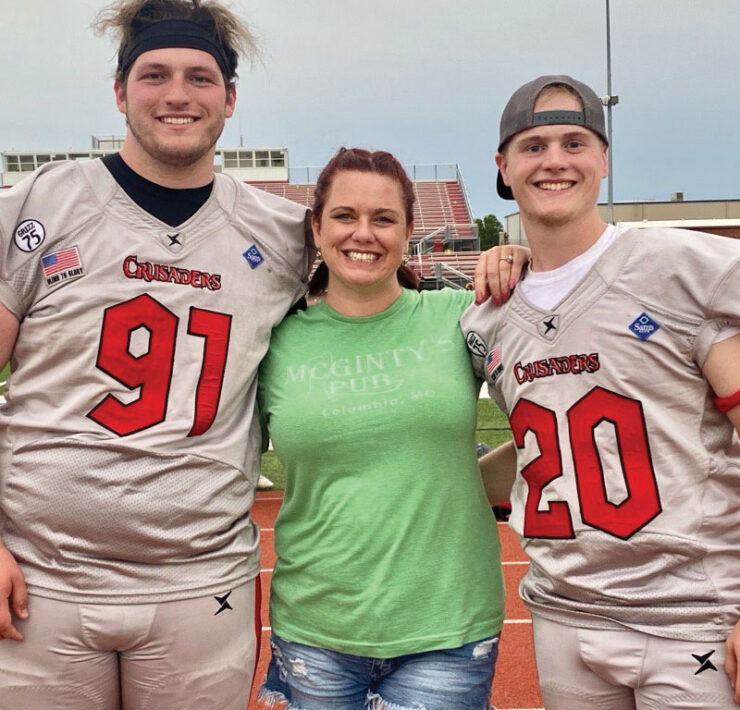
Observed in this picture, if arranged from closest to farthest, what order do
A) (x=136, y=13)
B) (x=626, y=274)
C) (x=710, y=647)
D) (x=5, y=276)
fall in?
(x=710, y=647) → (x=626, y=274) → (x=5, y=276) → (x=136, y=13)

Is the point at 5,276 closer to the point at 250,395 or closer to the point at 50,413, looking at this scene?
the point at 50,413

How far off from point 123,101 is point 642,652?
1.82 metres

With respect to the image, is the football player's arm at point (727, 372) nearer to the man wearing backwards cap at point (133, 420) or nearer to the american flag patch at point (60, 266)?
the man wearing backwards cap at point (133, 420)

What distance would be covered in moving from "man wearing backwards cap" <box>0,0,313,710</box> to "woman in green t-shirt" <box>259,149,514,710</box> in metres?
0.14

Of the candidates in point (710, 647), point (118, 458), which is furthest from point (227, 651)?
point (710, 647)

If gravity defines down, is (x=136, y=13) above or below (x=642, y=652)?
above

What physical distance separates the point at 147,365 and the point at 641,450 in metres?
1.15

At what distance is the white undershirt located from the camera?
2.00 meters

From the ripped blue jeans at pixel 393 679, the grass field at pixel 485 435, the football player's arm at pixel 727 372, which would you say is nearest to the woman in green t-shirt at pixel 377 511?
the ripped blue jeans at pixel 393 679

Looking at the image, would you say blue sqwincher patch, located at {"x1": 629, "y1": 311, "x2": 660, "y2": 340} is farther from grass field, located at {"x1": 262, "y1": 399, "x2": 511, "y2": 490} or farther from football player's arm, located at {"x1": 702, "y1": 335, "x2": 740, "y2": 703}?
grass field, located at {"x1": 262, "y1": 399, "x2": 511, "y2": 490}

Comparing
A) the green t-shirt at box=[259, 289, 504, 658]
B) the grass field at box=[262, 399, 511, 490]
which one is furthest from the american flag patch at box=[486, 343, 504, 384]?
the grass field at box=[262, 399, 511, 490]

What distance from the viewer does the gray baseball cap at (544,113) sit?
6.59 feet

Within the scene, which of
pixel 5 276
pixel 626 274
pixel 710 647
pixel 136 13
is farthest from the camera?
pixel 136 13

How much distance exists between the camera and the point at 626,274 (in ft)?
6.29
